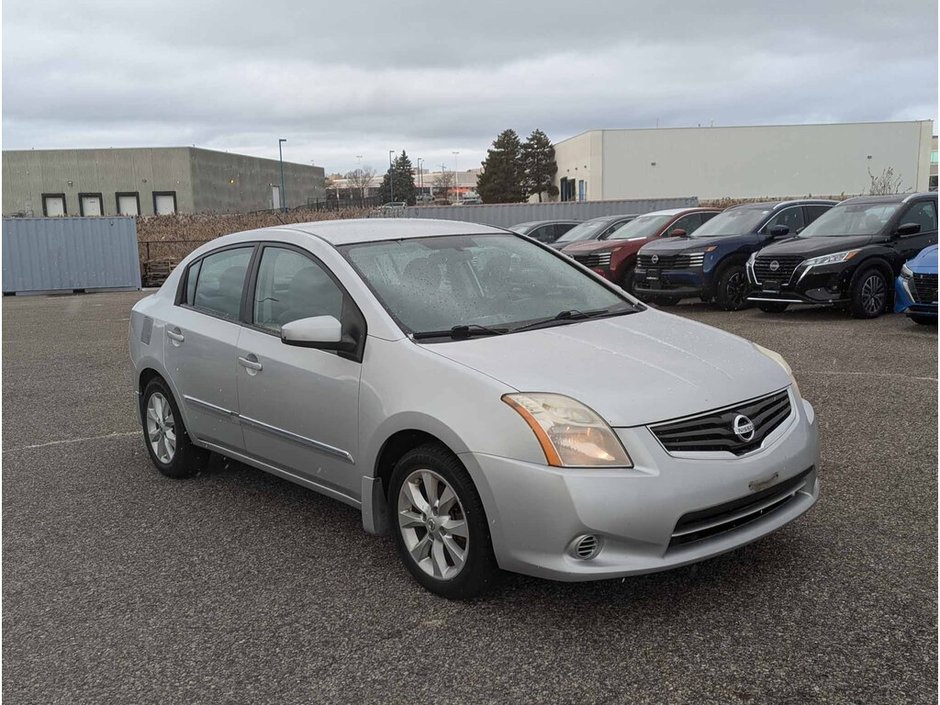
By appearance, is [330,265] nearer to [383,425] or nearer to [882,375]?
[383,425]

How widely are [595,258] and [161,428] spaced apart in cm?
1101

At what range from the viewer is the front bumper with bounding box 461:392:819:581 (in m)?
3.20

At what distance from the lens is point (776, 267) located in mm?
12281

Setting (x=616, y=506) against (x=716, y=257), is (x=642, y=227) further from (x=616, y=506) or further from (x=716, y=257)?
(x=616, y=506)

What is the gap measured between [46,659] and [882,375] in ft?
22.8

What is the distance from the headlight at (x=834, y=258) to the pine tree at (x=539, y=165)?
68.1 m

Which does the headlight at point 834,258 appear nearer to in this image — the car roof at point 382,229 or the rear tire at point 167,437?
the car roof at point 382,229

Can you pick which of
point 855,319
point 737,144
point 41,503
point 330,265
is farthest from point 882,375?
point 737,144

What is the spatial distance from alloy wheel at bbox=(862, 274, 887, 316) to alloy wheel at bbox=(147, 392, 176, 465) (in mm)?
9323

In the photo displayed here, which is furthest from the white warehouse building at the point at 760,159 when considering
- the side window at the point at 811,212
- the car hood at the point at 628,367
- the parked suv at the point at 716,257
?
the car hood at the point at 628,367

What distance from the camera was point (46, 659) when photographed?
338cm

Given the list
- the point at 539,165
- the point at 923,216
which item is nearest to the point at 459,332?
the point at 923,216

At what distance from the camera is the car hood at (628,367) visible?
11.1 feet

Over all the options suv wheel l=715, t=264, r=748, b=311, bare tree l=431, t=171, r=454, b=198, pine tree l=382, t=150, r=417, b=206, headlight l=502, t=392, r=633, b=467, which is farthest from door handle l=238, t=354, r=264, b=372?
bare tree l=431, t=171, r=454, b=198
